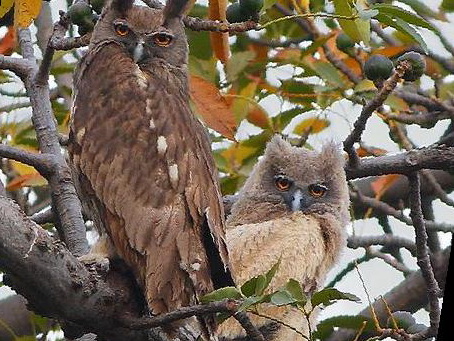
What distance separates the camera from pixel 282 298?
6.54 ft

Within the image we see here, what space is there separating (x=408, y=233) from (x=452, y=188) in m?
0.34

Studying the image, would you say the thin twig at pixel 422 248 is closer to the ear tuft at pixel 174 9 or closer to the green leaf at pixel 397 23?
the green leaf at pixel 397 23

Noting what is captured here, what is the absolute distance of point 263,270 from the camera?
3.46m

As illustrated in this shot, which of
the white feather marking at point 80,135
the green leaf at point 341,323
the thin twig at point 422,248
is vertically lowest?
the green leaf at point 341,323

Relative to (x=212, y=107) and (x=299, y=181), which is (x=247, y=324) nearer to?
(x=212, y=107)

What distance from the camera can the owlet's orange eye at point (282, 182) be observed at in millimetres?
4195

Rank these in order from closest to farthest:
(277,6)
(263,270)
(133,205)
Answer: (133,205)
(263,270)
(277,6)

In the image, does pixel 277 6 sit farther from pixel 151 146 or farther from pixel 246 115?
pixel 151 146

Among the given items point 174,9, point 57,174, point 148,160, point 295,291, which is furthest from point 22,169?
point 295,291

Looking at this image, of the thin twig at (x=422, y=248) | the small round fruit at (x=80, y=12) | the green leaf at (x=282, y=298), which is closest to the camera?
the green leaf at (x=282, y=298)

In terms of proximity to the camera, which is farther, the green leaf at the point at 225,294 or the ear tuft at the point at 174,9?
the ear tuft at the point at 174,9

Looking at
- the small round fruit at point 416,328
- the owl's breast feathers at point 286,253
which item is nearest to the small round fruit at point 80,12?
the owl's breast feathers at point 286,253

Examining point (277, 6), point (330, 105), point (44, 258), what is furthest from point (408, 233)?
point (44, 258)

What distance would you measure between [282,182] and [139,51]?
4.16 ft
